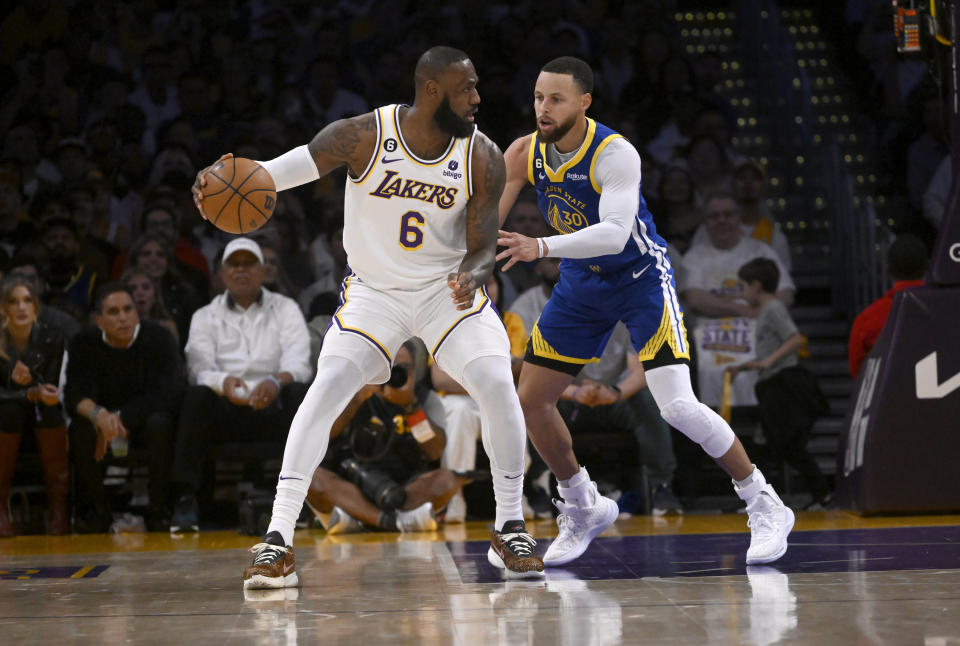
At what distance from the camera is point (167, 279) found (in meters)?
8.97

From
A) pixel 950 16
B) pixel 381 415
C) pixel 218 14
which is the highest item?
pixel 218 14

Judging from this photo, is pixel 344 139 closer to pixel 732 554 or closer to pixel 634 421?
pixel 732 554

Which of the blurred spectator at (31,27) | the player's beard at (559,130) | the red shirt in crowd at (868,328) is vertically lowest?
the red shirt in crowd at (868,328)

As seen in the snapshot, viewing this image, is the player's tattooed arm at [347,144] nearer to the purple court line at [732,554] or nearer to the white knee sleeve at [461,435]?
the purple court line at [732,554]

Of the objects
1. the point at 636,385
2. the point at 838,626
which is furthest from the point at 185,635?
the point at 636,385

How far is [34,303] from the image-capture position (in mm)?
7926

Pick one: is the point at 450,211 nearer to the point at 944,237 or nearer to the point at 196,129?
the point at 944,237

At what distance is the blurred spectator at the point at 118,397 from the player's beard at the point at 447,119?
3855 millimetres

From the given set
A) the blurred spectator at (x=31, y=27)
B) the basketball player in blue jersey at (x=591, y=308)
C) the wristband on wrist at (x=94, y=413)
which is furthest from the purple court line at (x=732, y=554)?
the blurred spectator at (x=31, y=27)

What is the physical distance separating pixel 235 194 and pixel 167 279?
473cm

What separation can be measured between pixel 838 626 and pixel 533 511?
430 centimetres

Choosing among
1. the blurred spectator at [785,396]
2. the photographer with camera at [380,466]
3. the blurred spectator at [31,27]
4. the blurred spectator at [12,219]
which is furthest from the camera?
the blurred spectator at [31,27]

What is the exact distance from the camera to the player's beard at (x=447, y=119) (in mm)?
4719

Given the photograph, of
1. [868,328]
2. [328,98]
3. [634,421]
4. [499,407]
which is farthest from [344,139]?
[328,98]
